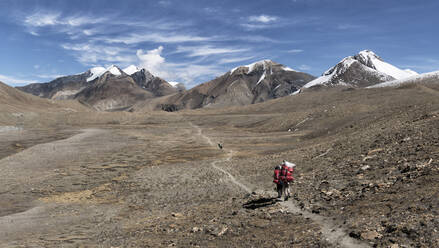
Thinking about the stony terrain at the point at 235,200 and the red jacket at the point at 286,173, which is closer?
the stony terrain at the point at 235,200

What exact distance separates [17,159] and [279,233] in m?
38.3

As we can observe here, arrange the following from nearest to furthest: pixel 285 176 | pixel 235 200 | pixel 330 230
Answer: pixel 330 230 → pixel 285 176 → pixel 235 200

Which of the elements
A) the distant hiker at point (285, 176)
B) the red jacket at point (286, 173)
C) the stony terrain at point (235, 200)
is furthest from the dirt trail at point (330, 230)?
the red jacket at point (286, 173)

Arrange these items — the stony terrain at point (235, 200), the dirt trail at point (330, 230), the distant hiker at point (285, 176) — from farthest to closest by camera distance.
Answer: the distant hiker at point (285, 176) → the stony terrain at point (235, 200) → the dirt trail at point (330, 230)

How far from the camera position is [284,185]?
54.6 feet

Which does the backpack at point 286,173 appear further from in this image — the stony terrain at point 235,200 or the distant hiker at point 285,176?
the stony terrain at point 235,200

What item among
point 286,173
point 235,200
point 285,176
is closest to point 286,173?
point 286,173

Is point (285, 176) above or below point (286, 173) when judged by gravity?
below

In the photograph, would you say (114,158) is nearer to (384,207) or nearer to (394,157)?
(394,157)

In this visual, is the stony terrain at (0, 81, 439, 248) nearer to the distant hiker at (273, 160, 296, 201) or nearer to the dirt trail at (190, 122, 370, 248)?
the dirt trail at (190, 122, 370, 248)

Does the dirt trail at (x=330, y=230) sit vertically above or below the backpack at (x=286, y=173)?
below

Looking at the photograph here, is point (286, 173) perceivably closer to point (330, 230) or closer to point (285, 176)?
point (285, 176)

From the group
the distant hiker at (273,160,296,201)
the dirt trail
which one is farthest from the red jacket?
the dirt trail

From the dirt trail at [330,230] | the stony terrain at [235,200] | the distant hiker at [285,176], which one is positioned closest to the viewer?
the dirt trail at [330,230]
